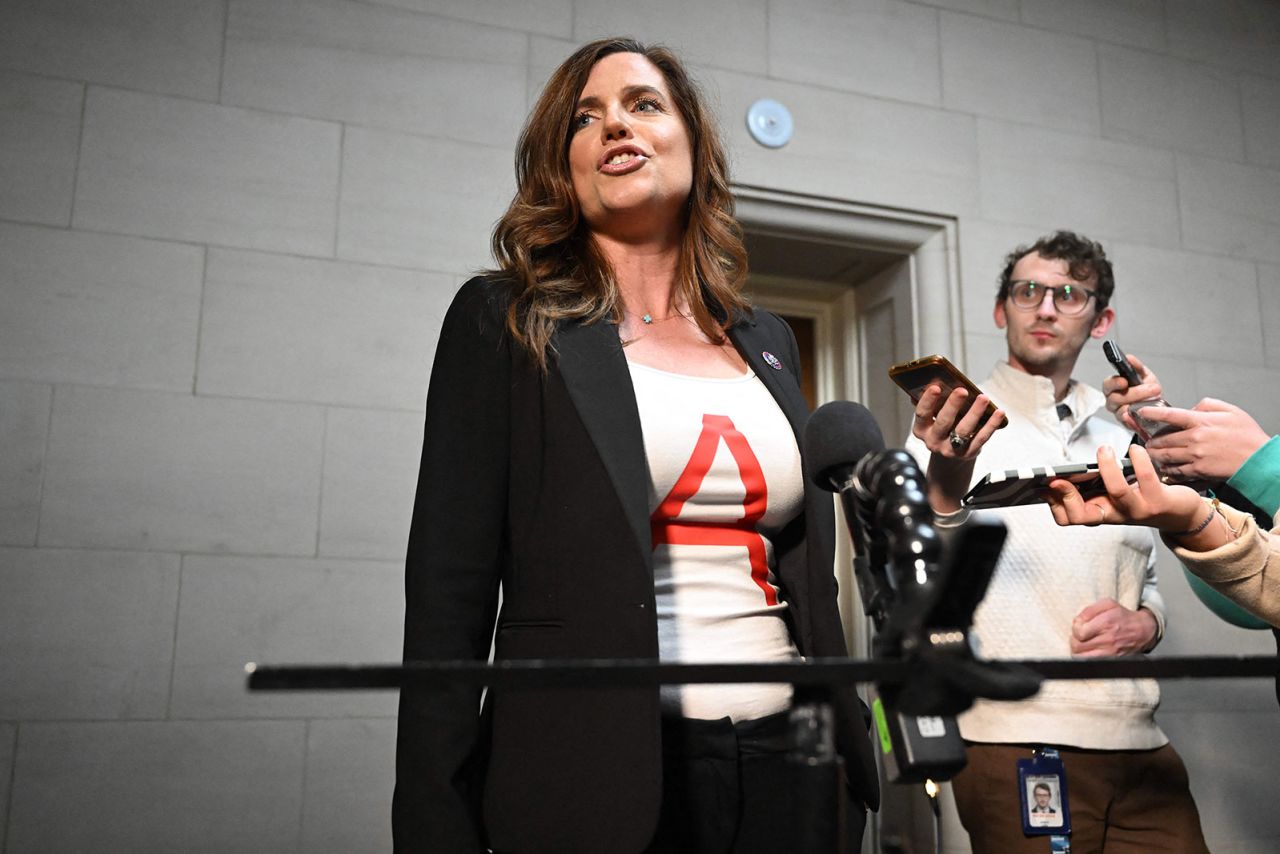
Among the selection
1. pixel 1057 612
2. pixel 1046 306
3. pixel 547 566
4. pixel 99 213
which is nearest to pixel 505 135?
pixel 99 213

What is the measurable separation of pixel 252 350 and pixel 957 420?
2003 millimetres

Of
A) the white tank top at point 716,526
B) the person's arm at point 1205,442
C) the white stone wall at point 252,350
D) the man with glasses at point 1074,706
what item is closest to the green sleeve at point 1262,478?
the person's arm at point 1205,442

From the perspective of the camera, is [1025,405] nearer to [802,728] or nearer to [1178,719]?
[1178,719]

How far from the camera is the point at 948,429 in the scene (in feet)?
4.75

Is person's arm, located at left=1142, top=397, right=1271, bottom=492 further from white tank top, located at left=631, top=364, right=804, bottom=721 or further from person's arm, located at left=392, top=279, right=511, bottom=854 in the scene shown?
person's arm, located at left=392, top=279, right=511, bottom=854

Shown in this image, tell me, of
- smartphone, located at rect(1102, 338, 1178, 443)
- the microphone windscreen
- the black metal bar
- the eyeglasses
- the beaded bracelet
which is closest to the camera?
the black metal bar

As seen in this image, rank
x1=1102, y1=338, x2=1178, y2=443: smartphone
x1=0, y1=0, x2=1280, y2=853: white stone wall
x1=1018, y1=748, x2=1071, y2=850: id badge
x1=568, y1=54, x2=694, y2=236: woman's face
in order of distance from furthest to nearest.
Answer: x1=0, y1=0, x2=1280, y2=853: white stone wall
x1=1018, y1=748, x2=1071, y2=850: id badge
x1=1102, y1=338, x2=1178, y2=443: smartphone
x1=568, y1=54, x2=694, y2=236: woman's face

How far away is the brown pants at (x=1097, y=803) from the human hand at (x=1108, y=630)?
0.21m

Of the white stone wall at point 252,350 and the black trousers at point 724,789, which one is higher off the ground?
the white stone wall at point 252,350

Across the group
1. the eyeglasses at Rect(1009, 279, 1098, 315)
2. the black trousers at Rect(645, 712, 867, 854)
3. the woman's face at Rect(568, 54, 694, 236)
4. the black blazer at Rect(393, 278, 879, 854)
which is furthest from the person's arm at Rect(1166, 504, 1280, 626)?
the eyeglasses at Rect(1009, 279, 1098, 315)

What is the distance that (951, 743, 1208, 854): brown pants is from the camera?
224 centimetres

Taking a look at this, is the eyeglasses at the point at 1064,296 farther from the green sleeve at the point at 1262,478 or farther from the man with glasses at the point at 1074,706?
the green sleeve at the point at 1262,478

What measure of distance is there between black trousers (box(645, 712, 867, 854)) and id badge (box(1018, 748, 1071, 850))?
1.09 meters

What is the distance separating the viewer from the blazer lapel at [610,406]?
4.17 feet
